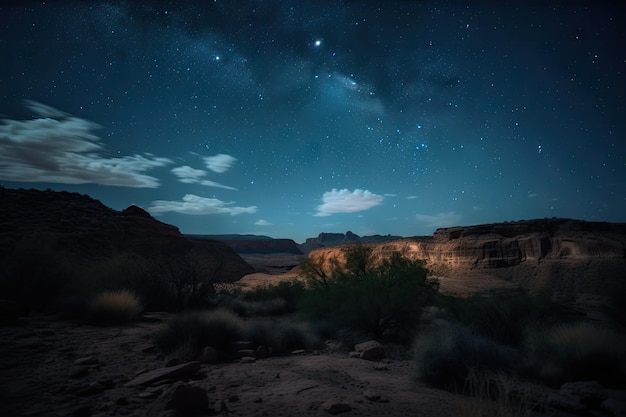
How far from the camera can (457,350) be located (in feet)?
19.9

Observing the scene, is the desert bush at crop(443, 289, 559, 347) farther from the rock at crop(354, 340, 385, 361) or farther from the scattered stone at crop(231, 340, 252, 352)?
the scattered stone at crop(231, 340, 252, 352)

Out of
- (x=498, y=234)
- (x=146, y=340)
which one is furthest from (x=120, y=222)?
(x=498, y=234)

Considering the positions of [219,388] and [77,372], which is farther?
[77,372]

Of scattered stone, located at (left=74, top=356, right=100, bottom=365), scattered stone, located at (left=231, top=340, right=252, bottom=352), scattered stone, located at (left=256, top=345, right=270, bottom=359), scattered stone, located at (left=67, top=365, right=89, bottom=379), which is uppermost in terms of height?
scattered stone, located at (left=67, top=365, right=89, bottom=379)

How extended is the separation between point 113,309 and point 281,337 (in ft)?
20.3

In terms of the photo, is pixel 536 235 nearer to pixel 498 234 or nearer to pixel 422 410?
pixel 498 234

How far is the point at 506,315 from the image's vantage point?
32.2 ft

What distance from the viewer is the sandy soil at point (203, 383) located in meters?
4.35

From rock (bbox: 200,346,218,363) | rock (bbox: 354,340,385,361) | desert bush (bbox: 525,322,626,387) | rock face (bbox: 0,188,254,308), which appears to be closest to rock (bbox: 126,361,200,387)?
rock (bbox: 200,346,218,363)

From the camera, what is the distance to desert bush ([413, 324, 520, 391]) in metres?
5.71

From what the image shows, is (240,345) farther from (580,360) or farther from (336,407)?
(580,360)

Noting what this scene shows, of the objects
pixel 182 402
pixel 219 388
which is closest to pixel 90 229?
pixel 219 388

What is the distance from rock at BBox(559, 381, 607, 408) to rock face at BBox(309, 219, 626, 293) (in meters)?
27.2

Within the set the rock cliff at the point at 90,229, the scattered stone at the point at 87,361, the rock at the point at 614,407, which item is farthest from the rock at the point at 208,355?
the rock cliff at the point at 90,229
